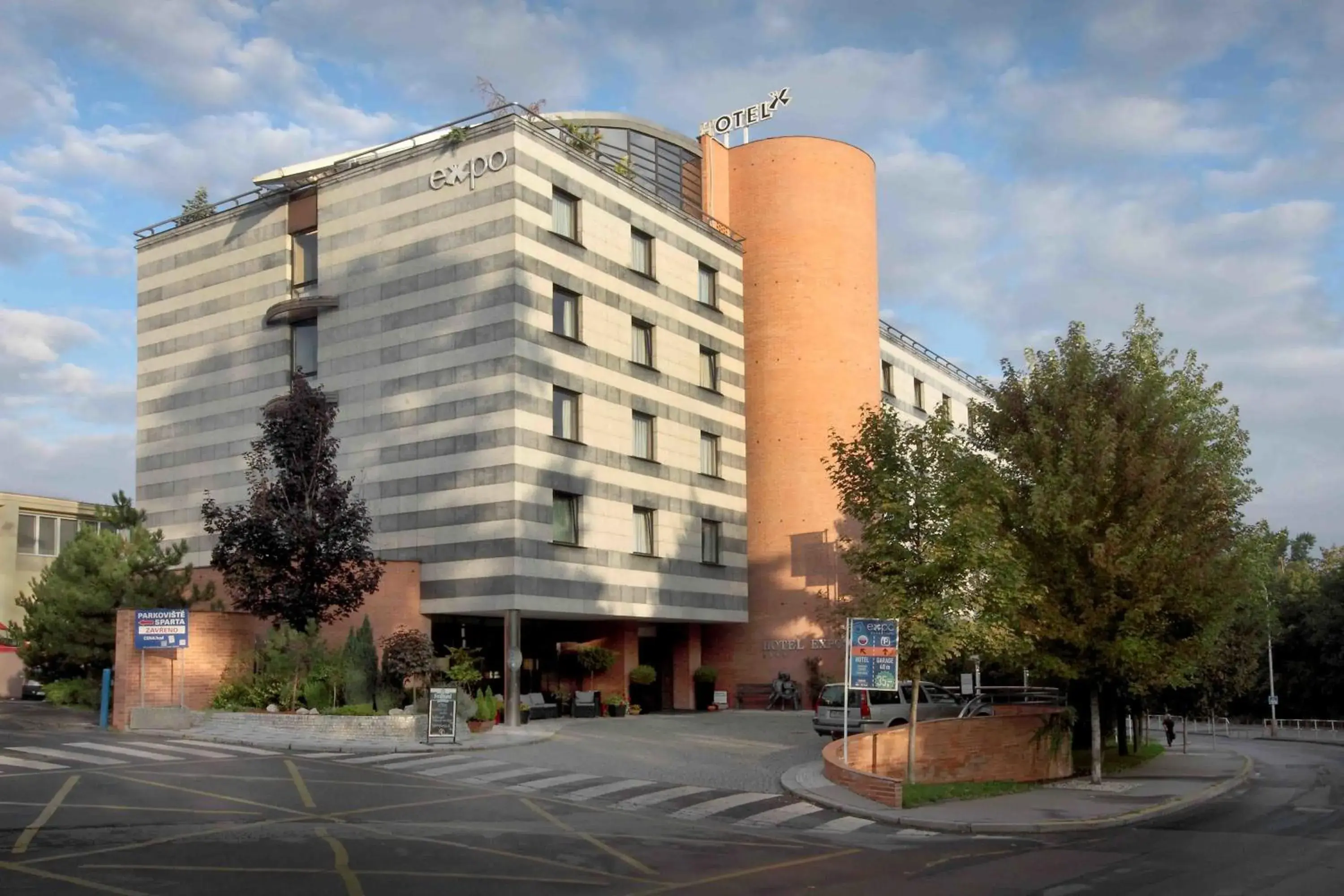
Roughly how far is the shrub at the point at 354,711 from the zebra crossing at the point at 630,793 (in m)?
2.96

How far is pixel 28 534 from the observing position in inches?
2373

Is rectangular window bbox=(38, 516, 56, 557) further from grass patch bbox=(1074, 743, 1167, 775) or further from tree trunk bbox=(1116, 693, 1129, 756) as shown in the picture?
tree trunk bbox=(1116, 693, 1129, 756)

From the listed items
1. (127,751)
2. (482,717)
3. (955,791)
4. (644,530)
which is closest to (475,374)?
(644,530)

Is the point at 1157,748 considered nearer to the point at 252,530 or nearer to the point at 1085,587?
the point at 1085,587

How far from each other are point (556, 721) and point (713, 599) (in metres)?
10.2

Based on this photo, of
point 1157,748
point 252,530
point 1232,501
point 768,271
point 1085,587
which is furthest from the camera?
point 768,271

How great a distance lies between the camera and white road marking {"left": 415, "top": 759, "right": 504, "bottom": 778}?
2416 cm

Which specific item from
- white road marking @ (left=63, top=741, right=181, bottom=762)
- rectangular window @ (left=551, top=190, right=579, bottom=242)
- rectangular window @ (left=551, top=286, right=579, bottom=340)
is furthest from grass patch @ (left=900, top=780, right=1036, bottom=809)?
rectangular window @ (left=551, top=190, right=579, bottom=242)

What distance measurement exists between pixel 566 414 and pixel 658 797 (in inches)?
732

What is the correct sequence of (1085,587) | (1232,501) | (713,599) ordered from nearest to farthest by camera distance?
(1085,587) < (1232,501) < (713,599)

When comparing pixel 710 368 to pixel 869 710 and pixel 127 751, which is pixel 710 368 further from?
pixel 127 751

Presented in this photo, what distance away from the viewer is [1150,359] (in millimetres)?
37812

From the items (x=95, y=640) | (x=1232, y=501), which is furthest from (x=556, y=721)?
(x=1232, y=501)

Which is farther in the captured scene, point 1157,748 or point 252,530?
point 1157,748
